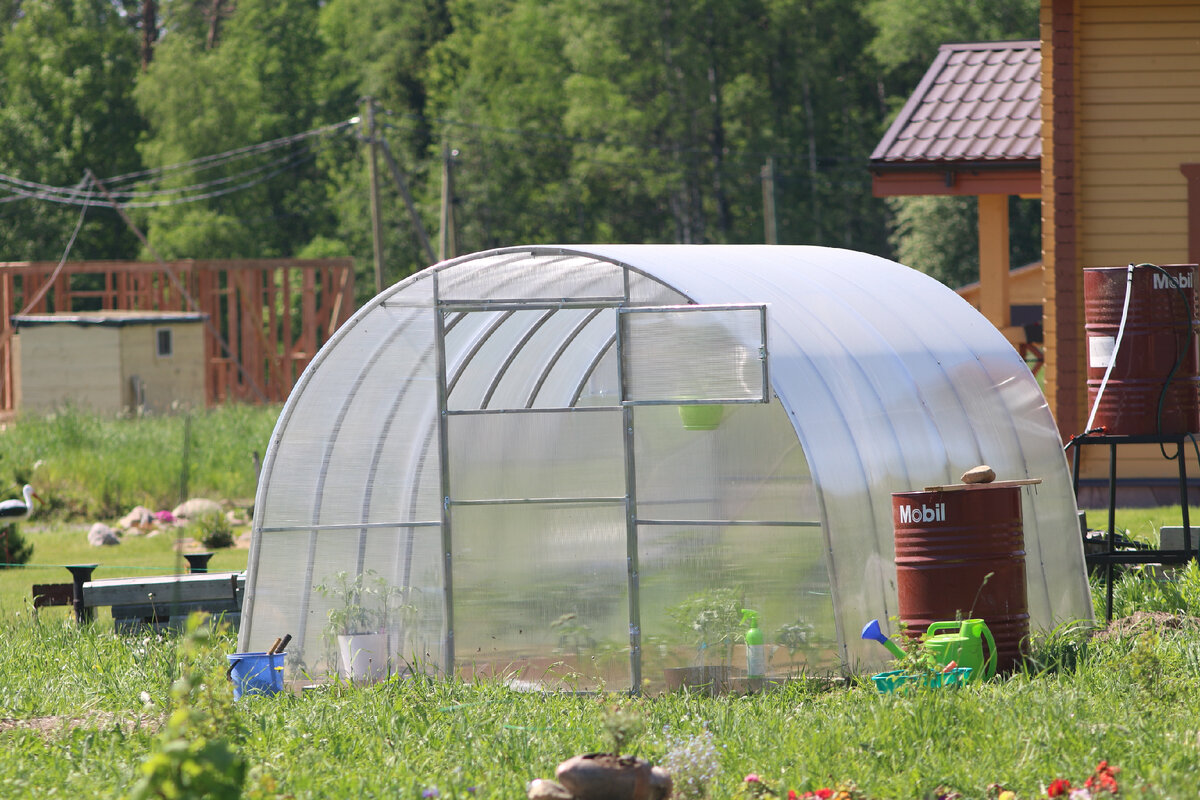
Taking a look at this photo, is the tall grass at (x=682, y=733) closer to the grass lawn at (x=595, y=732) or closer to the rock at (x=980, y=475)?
the grass lawn at (x=595, y=732)

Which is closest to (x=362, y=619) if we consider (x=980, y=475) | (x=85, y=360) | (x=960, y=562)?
(x=960, y=562)

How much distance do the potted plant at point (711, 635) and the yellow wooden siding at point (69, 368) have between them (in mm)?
22888

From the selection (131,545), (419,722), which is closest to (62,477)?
(131,545)

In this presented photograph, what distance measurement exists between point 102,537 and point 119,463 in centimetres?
353

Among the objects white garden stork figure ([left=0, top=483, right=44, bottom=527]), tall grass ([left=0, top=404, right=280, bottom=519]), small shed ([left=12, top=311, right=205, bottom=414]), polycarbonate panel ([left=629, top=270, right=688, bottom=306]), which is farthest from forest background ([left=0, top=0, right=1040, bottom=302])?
polycarbonate panel ([left=629, top=270, right=688, bottom=306])

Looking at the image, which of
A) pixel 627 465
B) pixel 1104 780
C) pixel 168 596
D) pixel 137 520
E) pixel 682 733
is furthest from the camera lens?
pixel 137 520

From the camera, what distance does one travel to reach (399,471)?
361 inches

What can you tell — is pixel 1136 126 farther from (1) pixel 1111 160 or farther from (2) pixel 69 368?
(2) pixel 69 368

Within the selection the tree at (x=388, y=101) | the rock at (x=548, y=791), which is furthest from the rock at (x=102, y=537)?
the tree at (x=388, y=101)

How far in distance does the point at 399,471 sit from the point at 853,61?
38905mm

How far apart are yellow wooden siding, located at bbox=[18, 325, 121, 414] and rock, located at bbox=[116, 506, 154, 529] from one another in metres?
11.9

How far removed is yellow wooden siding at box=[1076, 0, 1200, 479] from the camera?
519 inches

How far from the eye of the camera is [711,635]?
26.6 feet

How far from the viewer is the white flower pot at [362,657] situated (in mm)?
8633
